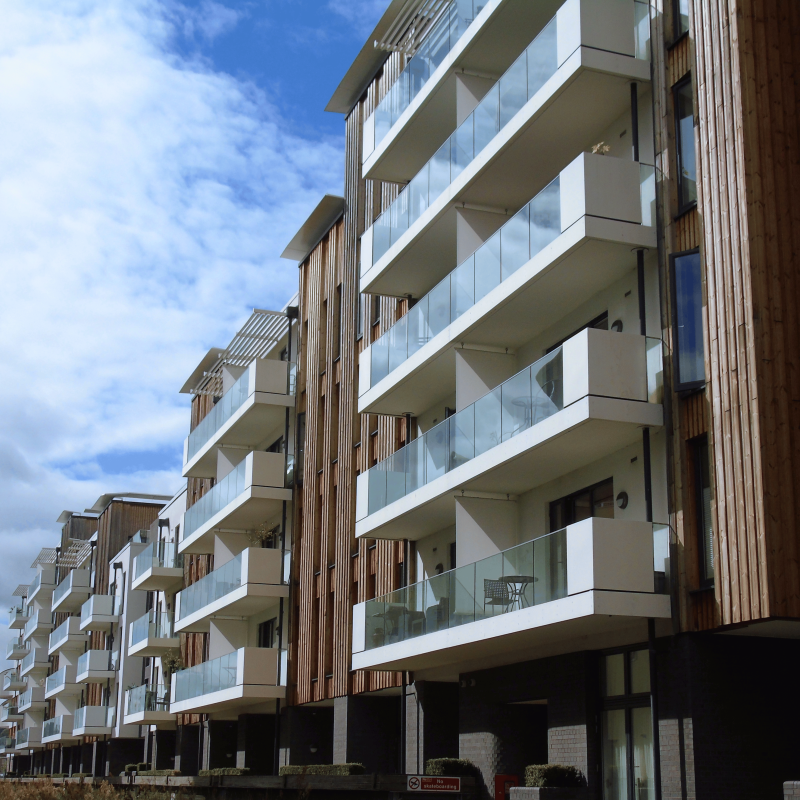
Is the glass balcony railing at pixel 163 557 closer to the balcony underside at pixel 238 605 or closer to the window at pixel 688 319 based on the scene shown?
the balcony underside at pixel 238 605

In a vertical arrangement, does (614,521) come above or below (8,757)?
above

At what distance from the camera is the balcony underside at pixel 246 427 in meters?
35.2

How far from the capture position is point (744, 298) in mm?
15438

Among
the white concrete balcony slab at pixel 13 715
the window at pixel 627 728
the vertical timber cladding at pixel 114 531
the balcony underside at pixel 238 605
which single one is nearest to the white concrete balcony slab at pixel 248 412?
the balcony underside at pixel 238 605

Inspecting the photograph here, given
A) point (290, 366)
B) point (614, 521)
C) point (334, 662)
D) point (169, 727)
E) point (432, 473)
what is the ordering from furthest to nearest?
1. point (169, 727)
2. point (290, 366)
3. point (334, 662)
4. point (432, 473)
5. point (614, 521)

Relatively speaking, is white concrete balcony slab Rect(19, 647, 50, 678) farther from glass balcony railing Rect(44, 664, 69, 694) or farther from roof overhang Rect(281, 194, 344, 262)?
roof overhang Rect(281, 194, 344, 262)

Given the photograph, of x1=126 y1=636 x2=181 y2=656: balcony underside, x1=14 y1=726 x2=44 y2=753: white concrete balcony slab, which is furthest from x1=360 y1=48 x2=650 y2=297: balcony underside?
x1=14 y1=726 x2=44 y2=753: white concrete balcony slab

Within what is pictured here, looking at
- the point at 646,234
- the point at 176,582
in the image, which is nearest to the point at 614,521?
the point at 646,234

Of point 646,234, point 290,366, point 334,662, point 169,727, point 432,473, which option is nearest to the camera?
point 646,234

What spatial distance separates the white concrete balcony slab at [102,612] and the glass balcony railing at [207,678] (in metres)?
23.1

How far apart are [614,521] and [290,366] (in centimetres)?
2067

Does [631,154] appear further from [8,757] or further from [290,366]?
[8,757]

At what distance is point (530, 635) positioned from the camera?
59.9 feet

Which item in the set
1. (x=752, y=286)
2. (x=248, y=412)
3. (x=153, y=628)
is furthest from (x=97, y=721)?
(x=752, y=286)
